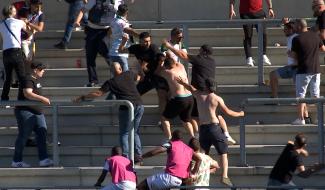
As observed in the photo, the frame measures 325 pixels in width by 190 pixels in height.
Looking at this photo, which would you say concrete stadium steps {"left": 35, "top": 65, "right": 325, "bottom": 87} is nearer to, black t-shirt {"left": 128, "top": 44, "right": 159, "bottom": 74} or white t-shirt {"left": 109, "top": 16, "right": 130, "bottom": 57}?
white t-shirt {"left": 109, "top": 16, "right": 130, "bottom": 57}

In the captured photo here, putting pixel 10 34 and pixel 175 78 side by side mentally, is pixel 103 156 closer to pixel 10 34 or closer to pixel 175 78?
pixel 175 78

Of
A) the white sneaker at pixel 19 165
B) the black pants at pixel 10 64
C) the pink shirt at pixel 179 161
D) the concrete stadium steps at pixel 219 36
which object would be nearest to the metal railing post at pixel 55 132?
the white sneaker at pixel 19 165

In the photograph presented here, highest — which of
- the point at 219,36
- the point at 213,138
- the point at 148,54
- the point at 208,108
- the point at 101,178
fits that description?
the point at 148,54

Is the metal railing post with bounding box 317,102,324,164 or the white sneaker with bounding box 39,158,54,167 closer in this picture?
the metal railing post with bounding box 317,102,324,164

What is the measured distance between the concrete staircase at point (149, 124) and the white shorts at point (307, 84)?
0.37 metres

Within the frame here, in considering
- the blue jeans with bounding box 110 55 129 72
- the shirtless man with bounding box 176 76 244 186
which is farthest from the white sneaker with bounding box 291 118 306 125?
the blue jeans with bounding box 110 55 129 72

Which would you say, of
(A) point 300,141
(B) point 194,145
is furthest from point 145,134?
(A) point 300,141

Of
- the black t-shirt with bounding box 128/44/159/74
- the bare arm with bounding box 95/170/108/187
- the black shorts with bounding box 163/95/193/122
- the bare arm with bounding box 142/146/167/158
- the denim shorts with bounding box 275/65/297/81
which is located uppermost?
the black t-shirt with bounding box 128/44/159/74

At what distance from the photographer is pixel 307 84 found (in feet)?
61.1

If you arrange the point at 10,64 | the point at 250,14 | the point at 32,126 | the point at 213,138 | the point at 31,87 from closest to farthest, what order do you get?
the point at 213,138 → the point at 31,87 → the point at 32,126 → the point at 10,64 → the point at 250,14

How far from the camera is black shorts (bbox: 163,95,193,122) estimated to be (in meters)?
18.2

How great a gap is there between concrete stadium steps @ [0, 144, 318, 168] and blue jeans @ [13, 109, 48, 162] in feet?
1.28

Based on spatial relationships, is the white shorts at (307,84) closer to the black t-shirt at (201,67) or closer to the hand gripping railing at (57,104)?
the black t-shirt at (201,67)

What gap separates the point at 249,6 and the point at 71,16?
301 cm
